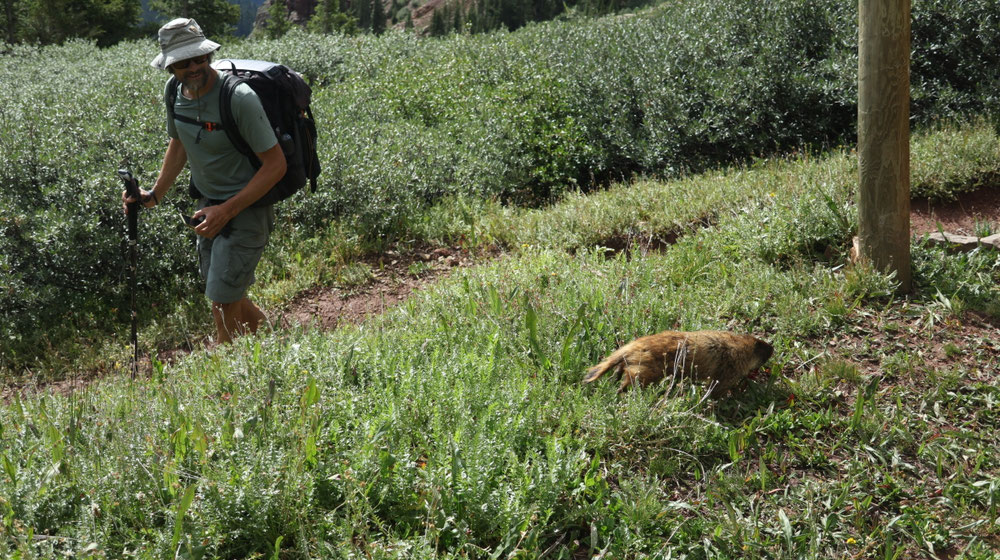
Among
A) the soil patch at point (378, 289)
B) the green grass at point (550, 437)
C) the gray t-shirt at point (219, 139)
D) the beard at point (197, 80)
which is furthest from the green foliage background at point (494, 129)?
the beard at point (197, 80)

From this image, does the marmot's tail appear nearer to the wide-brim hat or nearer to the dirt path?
the dirt path

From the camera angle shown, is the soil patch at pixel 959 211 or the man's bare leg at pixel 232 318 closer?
the man's bare leg at pixel 232 318

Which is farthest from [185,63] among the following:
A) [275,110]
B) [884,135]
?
[884,135]

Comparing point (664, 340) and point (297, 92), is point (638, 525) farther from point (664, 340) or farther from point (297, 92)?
Answer: point (297, 92)

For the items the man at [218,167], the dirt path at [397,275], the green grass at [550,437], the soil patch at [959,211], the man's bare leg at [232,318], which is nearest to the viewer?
the green grass at [550,437]

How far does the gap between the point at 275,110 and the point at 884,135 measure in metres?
3.74

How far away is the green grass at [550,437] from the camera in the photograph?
281 centimetres

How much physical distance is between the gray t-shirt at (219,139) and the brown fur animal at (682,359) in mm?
2330

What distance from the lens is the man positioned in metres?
4.22

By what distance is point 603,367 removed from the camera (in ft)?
12.8

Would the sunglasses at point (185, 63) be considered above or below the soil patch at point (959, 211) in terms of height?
above

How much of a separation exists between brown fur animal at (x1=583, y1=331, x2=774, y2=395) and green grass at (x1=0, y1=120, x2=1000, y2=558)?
0.44 ft

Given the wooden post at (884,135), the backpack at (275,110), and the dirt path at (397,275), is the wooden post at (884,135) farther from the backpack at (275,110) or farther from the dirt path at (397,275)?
the backpack at (275,110)

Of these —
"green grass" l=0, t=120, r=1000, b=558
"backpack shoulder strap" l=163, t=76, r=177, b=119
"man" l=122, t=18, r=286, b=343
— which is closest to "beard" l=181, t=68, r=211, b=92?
"man" l=122, t=18, r=286, b=343
